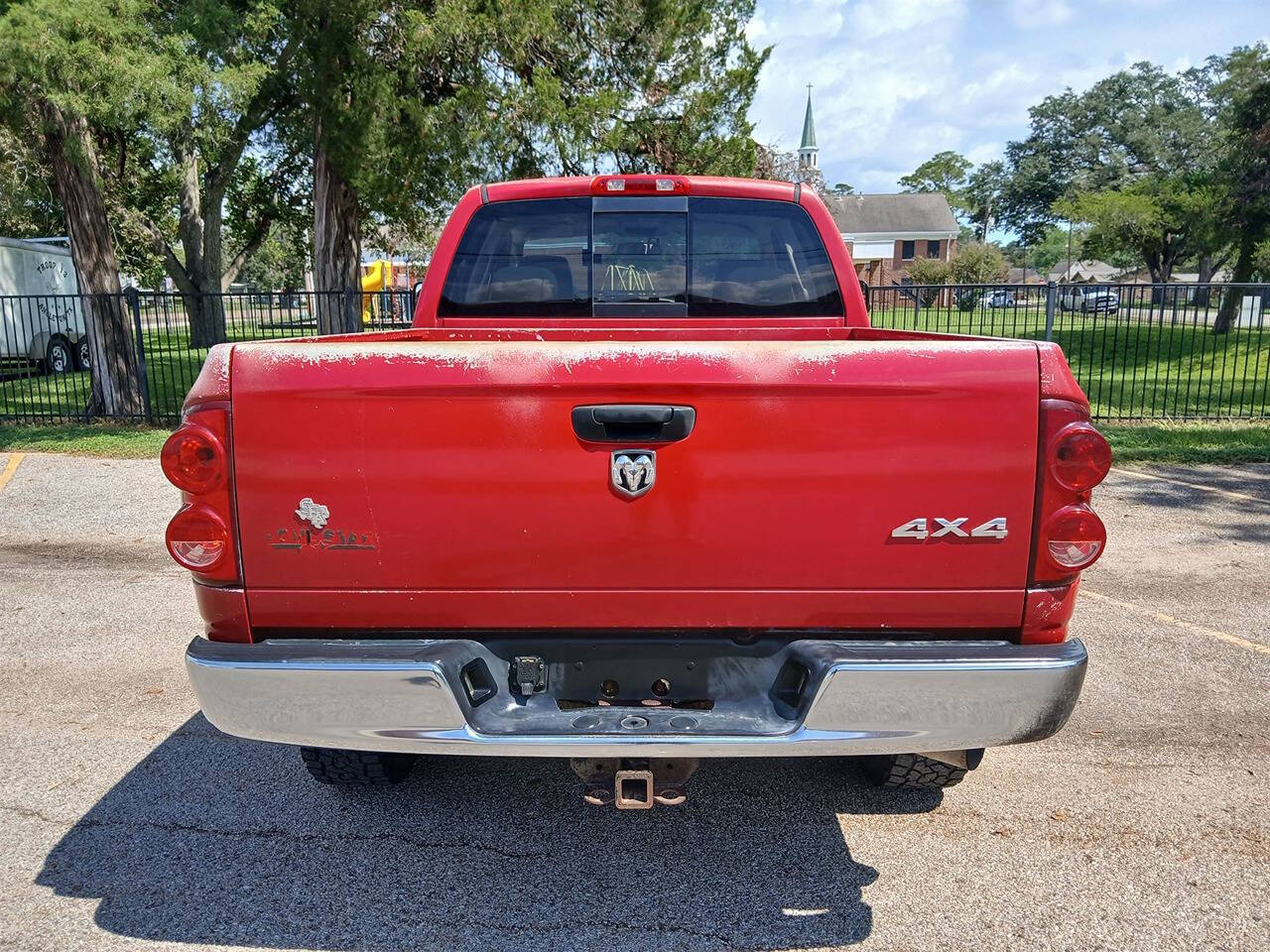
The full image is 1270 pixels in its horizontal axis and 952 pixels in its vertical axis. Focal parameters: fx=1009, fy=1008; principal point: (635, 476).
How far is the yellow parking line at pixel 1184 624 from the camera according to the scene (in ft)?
17.6

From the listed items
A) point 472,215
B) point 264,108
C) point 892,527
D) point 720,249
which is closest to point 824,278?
point 720,249

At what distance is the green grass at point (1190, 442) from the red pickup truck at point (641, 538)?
8.84 m

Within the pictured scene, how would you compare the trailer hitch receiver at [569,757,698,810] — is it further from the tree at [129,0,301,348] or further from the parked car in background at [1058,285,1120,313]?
the parked car in background at [1058,285,1120,313]

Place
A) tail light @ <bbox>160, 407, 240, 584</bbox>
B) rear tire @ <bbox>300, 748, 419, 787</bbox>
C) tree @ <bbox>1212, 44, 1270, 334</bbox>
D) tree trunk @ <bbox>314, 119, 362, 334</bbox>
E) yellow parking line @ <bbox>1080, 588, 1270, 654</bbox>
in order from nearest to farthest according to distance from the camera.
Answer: tail light @ <bbox>160, 407, 240, 584</bbox> → rear tire @ <bbox>300, 748, 419, 787</bbox> → yellow parking line @ <bbox>1080, 588, 1270, 654</bbox> → tree trunk @ <bbox>314, 119, 362, 334</bbox> → tree @ <bbox>1212, 44, 1270, 334</bbox>

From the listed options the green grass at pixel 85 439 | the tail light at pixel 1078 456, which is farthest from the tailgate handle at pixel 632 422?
the green grass at pixel 85 439

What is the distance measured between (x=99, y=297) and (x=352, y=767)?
1181cm

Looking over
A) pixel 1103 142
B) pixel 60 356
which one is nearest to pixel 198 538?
pixel 60 356

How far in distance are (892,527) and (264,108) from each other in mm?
18173

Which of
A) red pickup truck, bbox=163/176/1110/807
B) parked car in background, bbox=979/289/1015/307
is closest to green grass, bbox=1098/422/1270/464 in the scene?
parked car in background, bbox=979/289/1015/307

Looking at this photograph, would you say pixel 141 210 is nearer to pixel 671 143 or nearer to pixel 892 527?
pixel 671 143

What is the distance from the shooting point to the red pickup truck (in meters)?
2.58

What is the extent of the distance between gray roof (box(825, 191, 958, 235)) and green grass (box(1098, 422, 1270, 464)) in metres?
68.1

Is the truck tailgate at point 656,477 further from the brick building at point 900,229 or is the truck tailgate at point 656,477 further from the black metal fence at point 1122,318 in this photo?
the brick building at point 900,229

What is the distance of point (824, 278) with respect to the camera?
14.2 feet
